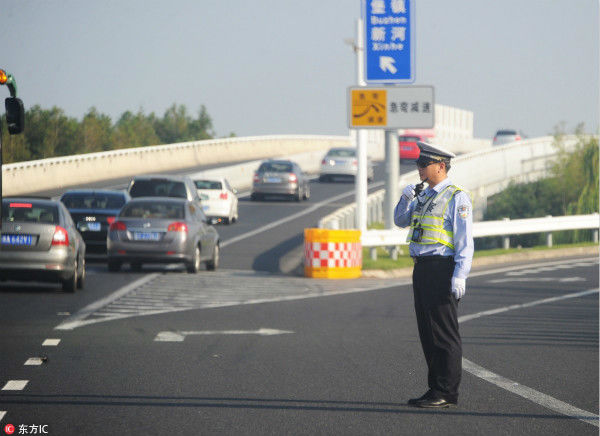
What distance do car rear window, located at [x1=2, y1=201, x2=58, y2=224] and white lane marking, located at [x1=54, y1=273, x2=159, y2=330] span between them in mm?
1511

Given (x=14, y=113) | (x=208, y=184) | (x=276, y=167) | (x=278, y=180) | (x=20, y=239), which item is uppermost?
(x=276, y=167)

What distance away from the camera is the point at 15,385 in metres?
9.18

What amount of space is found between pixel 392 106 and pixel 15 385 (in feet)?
60.3

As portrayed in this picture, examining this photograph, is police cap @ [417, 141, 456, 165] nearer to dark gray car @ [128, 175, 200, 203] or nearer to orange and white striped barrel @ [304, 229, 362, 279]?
orange and white striped barrel @ [304, 229, 362, 279]

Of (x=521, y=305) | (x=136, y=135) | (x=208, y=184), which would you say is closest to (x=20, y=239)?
(x=521, y=305)

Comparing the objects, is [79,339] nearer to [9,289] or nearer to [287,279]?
[9,289]

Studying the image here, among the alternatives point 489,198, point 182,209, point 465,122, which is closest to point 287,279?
point 182,209

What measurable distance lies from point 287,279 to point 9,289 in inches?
223

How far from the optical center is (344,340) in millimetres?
12727

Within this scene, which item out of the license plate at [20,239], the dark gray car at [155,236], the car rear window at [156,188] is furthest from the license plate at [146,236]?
the car rear window at [156,188]

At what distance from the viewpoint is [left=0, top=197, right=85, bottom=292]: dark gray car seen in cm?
1738

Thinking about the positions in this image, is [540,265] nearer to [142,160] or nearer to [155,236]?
[155,236]

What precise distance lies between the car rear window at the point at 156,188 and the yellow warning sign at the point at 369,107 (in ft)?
14.4

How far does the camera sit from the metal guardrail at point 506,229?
2558 cm
